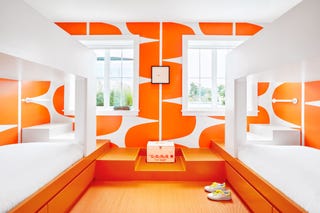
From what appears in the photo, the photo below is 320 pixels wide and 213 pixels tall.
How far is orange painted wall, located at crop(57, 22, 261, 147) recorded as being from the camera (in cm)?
329

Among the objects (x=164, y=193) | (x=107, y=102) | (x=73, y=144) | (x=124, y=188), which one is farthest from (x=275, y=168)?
(x=107, y=102)

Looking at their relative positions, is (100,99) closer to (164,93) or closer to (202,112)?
(164,93)

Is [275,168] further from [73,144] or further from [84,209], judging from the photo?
[73,144]

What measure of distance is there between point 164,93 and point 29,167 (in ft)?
7.08

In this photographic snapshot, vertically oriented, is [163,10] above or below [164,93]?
above

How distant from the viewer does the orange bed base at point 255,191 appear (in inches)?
48.3

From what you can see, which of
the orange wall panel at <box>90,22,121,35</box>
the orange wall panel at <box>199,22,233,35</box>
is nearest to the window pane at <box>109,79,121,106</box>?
the orange wall panel at <box>90,22,121,35</box>

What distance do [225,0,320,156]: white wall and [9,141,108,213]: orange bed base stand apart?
1487mm

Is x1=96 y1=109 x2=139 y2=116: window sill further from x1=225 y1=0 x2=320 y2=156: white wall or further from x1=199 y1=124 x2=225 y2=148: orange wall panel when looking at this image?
x1=225 y1=0 x2=320 y2=156: white wall

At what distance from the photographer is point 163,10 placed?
2900mm

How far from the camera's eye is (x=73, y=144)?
219cm

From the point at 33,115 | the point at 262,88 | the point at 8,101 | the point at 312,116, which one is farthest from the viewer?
the point at 262,88

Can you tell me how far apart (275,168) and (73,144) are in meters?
1.76

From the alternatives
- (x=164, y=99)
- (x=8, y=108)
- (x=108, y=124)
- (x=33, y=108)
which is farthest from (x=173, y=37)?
(x=8, y=108)
